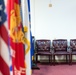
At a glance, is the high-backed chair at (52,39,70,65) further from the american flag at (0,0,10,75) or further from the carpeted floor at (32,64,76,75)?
the american flag at (0,0,10,75)

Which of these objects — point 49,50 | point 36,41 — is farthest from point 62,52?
point 36,41

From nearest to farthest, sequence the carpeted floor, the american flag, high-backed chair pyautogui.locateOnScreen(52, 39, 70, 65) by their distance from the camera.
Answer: the american flag → the carpeted floor → high-backed chair pyautogui.locateOnScreen(52, 39, 70, 65)

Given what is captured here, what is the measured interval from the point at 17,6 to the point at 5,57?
70 centimetres

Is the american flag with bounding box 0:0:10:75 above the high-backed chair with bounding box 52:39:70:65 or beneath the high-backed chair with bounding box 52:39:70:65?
above

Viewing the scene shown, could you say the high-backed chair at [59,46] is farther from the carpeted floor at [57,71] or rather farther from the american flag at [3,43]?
the american flag at [3,43]

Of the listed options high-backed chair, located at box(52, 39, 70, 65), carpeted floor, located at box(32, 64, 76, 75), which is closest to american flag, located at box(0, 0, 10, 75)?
carpeted floor, located at box(32, 64, 76, 75)

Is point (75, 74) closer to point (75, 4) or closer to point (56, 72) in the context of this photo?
point (56, 72)

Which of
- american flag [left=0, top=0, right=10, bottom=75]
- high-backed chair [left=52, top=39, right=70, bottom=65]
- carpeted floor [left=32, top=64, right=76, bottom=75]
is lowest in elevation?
carpeted floor [left=32, top=64, right=76, bottom=75]

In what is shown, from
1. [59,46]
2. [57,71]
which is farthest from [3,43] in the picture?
[59,46]

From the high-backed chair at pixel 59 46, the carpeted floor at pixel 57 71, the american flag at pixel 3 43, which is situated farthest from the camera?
the high-backed chair at pixel 59 46

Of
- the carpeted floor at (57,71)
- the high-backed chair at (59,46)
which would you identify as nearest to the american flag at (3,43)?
the carpeted floor at (57,71)

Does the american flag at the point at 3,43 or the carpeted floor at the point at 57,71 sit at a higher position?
the american flag at the point at 3,43

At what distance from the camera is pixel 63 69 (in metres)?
5.56

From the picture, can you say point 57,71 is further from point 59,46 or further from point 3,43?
point 3,43
